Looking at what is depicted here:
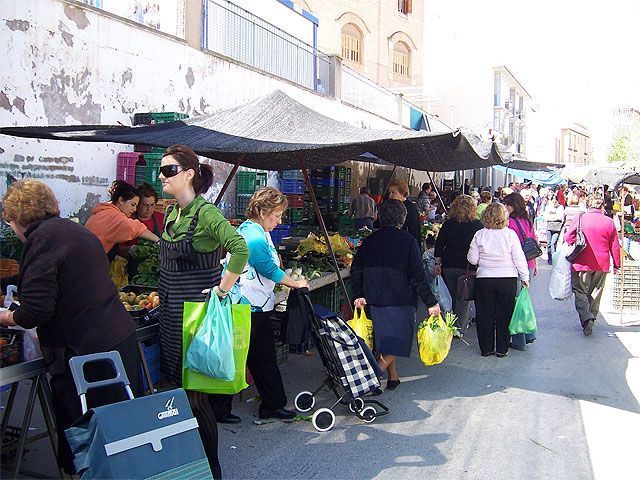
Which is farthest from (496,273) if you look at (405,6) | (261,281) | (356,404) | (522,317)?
(405,6)

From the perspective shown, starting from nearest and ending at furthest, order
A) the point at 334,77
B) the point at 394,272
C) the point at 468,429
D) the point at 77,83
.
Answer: the point at 468,429
the point at 394,272
the point at 77,83
the point at 334,77

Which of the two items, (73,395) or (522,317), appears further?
(522,317)

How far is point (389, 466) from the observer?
4.51 m

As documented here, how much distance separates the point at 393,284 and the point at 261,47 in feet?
31.5

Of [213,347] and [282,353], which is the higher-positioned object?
[213,347]

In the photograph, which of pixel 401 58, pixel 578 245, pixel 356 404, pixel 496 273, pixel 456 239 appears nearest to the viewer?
pixel 356 404

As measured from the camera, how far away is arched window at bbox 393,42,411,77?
40719mm

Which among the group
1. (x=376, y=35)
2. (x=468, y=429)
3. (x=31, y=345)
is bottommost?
(x=468, y=429)

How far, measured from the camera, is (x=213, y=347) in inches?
155

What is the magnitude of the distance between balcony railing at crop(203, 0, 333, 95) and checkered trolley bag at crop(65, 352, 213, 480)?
30.2ft

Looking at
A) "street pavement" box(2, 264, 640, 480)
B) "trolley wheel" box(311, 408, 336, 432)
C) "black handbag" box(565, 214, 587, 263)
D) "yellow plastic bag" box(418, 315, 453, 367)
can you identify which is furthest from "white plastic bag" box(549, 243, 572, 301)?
"trolley wheel" box(311, 408, 336, 432)

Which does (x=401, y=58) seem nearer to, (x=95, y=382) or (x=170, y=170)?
(x=170, y=170)

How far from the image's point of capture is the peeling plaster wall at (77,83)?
729 centimetres

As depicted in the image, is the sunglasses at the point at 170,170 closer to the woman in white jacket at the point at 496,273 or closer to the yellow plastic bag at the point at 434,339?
the yellow plastic bag at the point at 434,339
